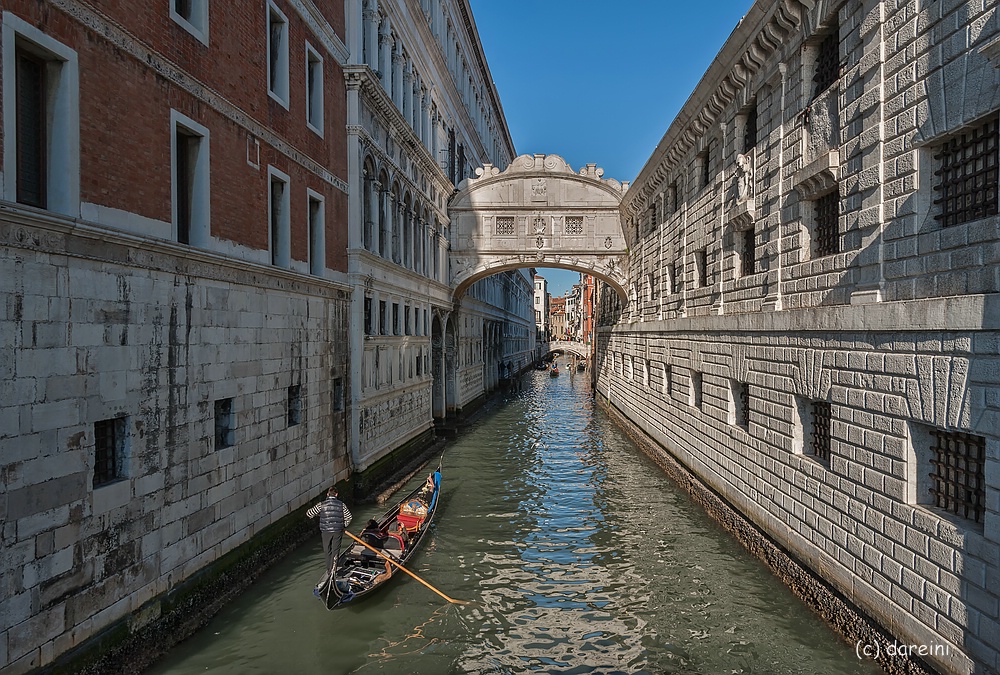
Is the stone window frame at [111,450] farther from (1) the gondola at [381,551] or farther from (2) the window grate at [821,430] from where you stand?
(2) the window grate at [821,430]

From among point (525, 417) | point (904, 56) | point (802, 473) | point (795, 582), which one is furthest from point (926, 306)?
point (525, 417)

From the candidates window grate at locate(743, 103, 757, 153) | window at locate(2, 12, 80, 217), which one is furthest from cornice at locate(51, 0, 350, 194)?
window grate at locate(743, 103, 757, 153)

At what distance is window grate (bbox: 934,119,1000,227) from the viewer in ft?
19.3

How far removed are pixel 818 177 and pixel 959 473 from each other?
14.1 ft

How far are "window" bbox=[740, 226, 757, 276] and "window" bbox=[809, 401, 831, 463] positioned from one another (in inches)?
135

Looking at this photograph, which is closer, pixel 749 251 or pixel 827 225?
pixel 827 225

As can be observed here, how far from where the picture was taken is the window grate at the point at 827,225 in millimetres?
8672

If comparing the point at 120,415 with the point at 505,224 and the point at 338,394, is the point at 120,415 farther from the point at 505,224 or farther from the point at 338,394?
the point at 505,224

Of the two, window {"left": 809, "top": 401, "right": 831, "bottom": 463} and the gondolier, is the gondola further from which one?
window {"left": 809, "top": 401, "right": 831, "bottom": 463}

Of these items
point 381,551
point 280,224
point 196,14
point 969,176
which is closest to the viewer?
point 969,176

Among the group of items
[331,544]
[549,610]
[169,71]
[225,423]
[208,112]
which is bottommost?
[549,610]

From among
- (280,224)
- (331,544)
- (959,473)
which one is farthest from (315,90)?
(959,473)

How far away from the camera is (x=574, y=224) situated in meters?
24.6

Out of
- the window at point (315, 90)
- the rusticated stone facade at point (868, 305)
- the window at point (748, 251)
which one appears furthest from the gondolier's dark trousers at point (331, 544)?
the window at point (748, 251)
